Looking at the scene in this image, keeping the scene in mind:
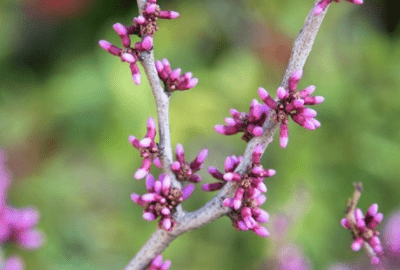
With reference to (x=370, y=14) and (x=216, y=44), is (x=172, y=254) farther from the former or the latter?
(x=370, y=14)

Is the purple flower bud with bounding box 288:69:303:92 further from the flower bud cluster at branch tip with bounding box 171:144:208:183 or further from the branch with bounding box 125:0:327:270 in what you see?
the flower bud cluster at branch tip with bounding box 171:144:208:183

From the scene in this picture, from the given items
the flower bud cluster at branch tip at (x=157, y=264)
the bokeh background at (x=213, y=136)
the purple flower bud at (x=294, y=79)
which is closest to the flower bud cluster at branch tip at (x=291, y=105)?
the purple flower bud at (x=294, y=79)

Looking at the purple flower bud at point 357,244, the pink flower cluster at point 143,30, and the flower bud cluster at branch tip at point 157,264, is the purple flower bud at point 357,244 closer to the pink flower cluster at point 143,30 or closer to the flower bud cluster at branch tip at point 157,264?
the flower bud cluster at branch tip at point 157,264

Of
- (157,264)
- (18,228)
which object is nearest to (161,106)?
(157,264)

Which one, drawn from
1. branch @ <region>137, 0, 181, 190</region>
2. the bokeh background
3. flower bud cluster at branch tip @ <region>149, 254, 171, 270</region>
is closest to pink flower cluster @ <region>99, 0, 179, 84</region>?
branch @ <region>137, 0, 181, 190</region>

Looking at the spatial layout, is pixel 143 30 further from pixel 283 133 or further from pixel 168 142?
pixel 283 133

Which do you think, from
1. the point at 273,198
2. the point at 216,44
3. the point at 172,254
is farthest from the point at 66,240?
the point at 216,44
